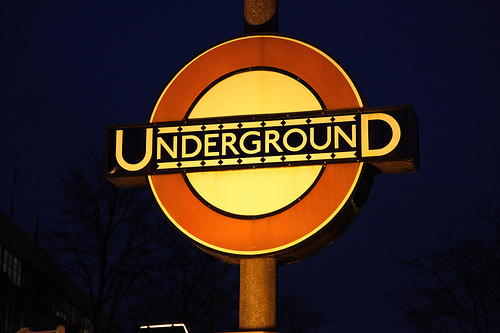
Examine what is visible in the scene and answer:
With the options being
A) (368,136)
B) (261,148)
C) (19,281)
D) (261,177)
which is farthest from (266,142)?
(19,281)

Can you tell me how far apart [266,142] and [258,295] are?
41.7 inches

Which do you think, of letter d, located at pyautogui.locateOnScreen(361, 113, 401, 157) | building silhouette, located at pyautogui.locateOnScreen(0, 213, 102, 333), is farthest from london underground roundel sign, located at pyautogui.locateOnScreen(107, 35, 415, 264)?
building silhouette, located at pyautogui.locateOnScreen(0, 213, 102, 333)

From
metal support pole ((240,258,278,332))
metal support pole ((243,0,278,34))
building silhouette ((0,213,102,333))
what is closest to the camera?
metal support pole ((240,258,278,332))

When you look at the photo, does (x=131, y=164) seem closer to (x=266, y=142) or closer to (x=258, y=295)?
(x=266, y=142)

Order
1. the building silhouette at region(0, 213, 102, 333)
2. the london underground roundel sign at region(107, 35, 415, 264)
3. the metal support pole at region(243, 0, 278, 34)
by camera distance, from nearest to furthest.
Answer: the london underground roundel sign at region(107, 35, 415, 264) < the metal support pole at region(243, 0, 278, 34) < the building silhouette at region(0, 213, 102, 333)

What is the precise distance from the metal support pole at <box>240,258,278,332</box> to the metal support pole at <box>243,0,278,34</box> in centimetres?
182

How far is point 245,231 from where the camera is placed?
19.1 ft

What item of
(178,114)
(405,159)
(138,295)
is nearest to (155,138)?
(178,114)

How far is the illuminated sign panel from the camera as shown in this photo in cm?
587

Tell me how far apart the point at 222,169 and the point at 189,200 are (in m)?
0.31

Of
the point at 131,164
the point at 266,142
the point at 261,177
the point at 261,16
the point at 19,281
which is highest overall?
the point at 19,281

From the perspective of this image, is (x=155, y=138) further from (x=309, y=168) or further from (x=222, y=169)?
(x=309, y=168)

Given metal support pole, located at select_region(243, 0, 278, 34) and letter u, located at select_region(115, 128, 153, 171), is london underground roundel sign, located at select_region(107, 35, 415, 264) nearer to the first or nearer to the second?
letter u, located at select_region(115, 128, 153, 171)

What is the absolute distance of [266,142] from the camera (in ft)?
19.9
